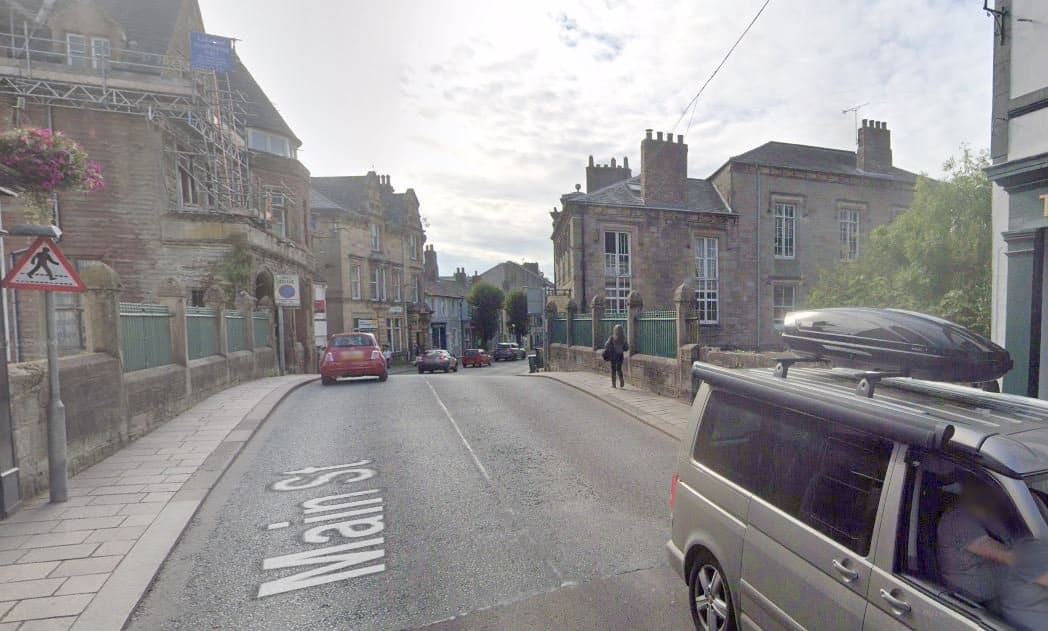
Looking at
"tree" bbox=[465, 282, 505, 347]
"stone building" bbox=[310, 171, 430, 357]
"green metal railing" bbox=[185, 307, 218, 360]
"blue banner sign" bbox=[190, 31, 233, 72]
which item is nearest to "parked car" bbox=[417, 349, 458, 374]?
"stone building" bbox=[310, 171, 430, 357]

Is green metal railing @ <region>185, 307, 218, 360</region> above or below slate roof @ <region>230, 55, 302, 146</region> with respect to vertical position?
below

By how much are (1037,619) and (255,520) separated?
18.8 ft

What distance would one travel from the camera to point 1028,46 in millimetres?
7805

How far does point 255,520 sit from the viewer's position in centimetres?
523

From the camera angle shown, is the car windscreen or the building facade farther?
the car windscreen

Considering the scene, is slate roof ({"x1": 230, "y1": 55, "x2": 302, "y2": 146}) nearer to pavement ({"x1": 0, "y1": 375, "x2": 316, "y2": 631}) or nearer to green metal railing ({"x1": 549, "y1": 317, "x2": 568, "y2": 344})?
green metal railing ({"x1": 549, "y1": 317, "x2": 568, "y2": 344})

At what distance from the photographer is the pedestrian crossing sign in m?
5.22

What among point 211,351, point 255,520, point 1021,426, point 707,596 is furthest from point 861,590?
point 211,351

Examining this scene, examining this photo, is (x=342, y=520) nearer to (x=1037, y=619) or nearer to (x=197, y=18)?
(x=1037, y=619)

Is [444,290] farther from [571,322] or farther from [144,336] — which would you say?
[144,336]

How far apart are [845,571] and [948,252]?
15.7m

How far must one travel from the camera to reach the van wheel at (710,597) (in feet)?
9.71

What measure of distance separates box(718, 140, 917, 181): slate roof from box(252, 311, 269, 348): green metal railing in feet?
72.5

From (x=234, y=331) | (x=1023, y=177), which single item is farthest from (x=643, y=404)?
(x=234, y=331)
